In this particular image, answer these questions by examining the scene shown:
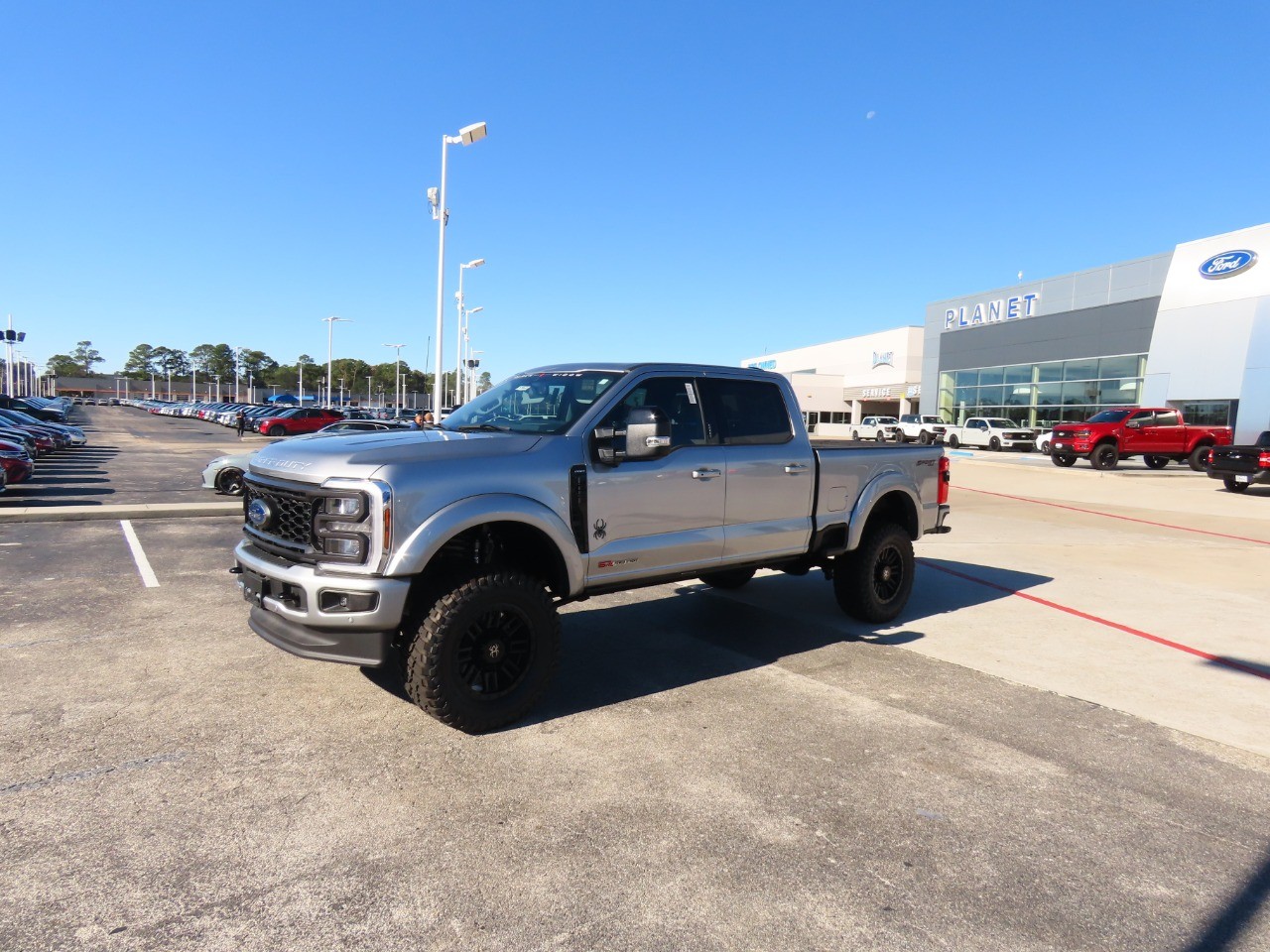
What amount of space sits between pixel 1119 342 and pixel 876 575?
129 feet

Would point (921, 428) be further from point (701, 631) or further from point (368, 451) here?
point (368, 451)

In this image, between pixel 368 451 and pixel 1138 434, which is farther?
pixel 1138 434

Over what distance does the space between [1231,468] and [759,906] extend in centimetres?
2250

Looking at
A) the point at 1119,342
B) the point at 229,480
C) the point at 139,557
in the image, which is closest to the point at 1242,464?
the point at 1119,342

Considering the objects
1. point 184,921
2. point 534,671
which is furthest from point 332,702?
point 184,921

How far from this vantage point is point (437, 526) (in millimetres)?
4051

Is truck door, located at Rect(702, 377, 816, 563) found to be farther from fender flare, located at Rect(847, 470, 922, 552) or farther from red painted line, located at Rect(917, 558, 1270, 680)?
red painted line, located at Rect(917, 558, 1270, 680)

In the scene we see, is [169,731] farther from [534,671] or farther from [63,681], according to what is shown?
[534,671]

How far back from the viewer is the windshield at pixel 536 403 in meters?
5.04

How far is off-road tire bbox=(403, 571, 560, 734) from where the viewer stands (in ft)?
13.3

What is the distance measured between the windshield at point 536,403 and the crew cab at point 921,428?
37785mm

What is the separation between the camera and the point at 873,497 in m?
6.55

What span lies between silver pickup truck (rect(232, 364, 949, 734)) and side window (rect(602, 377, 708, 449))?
12 millimetres

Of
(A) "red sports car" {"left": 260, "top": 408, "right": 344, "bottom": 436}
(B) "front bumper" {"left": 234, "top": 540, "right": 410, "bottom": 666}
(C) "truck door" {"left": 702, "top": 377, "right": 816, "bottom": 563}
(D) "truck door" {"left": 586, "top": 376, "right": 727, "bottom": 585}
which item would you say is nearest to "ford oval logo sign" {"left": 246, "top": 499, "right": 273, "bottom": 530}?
(B) "front bumper" {"left": 234, "top": 540, "right": 410, "bottom": 666}
